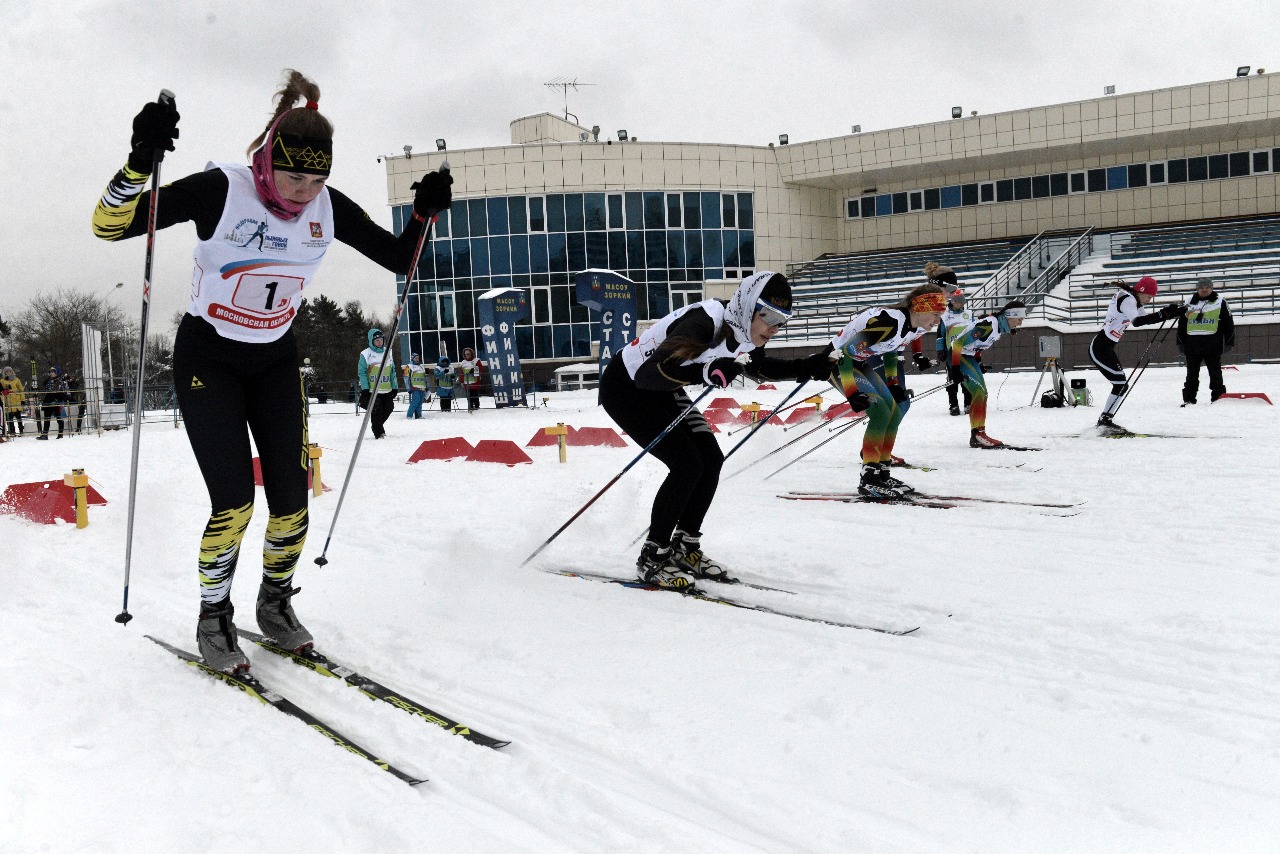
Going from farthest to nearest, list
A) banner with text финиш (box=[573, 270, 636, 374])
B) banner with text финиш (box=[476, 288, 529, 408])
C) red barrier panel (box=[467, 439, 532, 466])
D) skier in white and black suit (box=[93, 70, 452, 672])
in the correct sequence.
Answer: banner with text финиш (box=[476, 288, 529, 408])
banner with text финиш (box=[573, 270, 636, 374])
red barrier panel (box=[467, 439, 532, 466])
skier in white and black suit (box=[93, 70, 452, 672])

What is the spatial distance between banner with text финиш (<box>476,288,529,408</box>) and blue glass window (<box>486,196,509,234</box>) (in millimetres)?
15668

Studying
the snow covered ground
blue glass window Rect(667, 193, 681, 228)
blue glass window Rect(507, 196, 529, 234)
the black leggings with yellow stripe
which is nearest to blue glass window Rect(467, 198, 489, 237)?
blue glass window Rect(507, 196, 529, 234)

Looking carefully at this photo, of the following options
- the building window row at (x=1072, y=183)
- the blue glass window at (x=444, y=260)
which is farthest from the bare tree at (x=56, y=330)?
the building window row at (x=1072, y=183)

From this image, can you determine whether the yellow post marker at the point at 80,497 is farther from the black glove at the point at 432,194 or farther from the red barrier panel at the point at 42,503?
the black glove at the point at 432,194

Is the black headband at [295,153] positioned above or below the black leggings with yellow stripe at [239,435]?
above

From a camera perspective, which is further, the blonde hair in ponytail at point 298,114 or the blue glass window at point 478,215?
the blue glass window at point 478,215

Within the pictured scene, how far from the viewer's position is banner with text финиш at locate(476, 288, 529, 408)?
20062mm

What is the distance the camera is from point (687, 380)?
402 centimetres

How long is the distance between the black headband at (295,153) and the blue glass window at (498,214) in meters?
32.9

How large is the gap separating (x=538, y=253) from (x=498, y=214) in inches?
87.5

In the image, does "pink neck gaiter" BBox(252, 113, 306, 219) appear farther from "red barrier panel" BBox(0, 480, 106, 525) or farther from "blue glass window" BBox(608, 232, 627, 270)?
"blue glass window" BBox(608, 232, 627, 270)

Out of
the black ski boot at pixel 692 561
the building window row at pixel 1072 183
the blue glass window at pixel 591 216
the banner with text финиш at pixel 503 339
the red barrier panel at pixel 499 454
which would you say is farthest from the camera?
the blue glass window at pixel 591 216

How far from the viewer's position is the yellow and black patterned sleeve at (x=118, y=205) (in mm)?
2912

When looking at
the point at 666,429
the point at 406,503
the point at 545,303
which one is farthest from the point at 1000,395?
the point at 545,303
